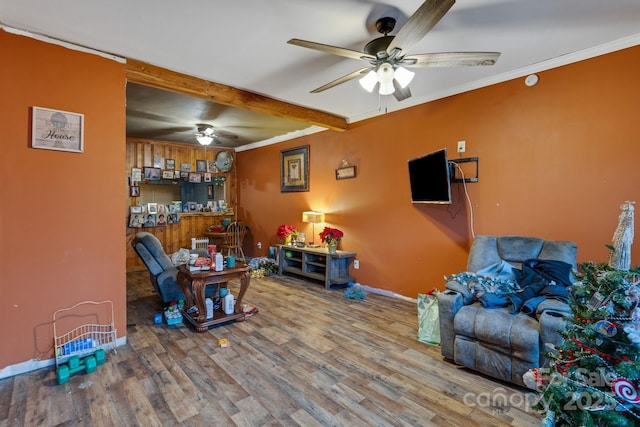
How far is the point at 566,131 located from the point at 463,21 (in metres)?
1.47

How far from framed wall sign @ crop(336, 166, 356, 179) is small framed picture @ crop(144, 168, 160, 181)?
372 cm

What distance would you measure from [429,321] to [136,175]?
5669 millimetres

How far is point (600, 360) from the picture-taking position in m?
1.11

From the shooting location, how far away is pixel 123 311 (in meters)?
2.59

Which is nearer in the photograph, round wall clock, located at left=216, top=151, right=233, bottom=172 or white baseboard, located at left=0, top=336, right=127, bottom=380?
white baseboard, located at left=0, top=336, right=127, bottom=380

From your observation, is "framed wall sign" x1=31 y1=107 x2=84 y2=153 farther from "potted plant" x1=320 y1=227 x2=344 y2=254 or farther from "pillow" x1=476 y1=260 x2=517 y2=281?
"pillow" x1=476 y1=260 x2=517 y2=281

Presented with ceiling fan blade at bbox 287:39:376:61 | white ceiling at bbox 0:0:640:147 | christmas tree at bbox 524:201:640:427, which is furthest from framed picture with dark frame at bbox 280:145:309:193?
christmas tree at bbox 524:201:640:427

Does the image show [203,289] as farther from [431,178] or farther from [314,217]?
[431,178]

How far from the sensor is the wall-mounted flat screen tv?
299 centimetres

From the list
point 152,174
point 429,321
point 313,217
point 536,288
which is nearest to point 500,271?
point 536,288

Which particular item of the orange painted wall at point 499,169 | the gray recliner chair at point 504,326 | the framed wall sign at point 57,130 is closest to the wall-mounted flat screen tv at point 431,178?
the orange painted wall at point 499,169

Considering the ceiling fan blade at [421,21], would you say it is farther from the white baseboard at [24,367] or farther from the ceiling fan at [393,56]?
the white baseboard at [24,367]

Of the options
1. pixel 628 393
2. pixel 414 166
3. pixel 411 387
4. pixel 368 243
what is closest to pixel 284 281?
pixel 368 243

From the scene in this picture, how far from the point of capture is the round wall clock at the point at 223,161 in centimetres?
668
